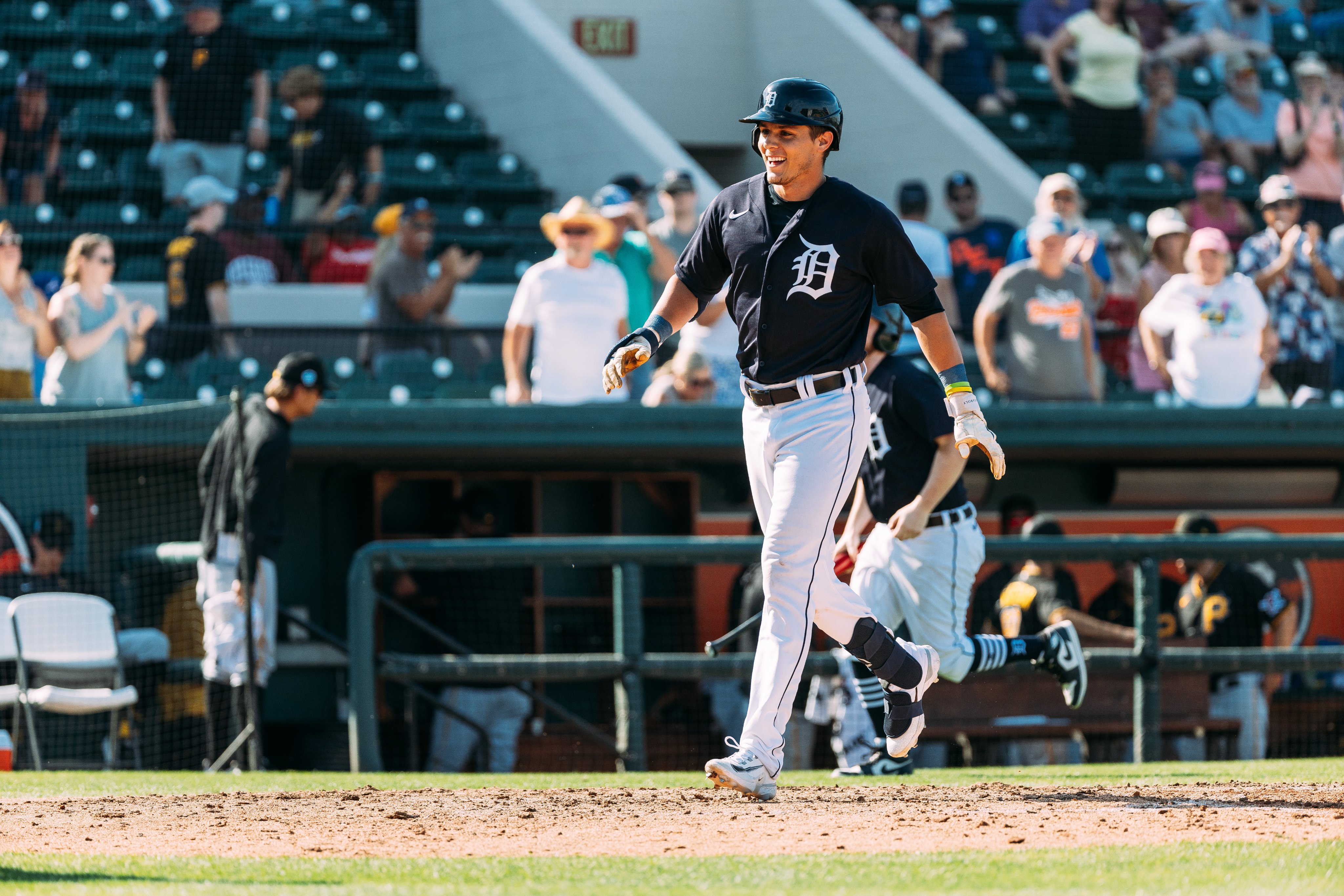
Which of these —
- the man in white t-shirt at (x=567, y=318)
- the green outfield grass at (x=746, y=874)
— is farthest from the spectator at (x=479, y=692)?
the green outfield grass at (x=746, y=874)

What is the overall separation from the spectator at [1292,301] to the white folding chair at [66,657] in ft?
21.7

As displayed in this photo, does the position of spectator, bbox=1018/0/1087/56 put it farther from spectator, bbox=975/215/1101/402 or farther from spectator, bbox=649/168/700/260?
spectator, bbox=649/168/700/260

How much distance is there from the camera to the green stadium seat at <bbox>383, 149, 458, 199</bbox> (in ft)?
42.7

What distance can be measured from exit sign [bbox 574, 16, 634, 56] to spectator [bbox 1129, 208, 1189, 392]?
5.58 meters

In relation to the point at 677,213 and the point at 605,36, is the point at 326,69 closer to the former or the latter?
the point at 605,36

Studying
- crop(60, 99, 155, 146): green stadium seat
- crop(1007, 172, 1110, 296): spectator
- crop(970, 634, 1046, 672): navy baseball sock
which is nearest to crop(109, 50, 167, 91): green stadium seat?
crop(60, 99, 155, 146): green stadium seat

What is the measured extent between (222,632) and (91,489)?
204cm

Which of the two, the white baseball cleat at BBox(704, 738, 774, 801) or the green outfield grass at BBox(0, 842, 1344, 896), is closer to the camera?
the green outfield grass at BBox(0, 842, 1344, 896)

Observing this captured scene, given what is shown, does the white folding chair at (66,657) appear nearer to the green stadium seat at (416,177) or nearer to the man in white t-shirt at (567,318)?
the man in white t-shirt at (567,318)

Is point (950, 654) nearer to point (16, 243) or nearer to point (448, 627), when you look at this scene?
point (448, 627)

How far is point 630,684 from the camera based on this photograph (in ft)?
26.5

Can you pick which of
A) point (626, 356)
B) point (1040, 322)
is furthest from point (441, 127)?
point (626, 356)

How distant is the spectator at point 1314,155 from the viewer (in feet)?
45.0

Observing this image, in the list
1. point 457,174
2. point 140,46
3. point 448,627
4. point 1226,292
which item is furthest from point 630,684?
point 140,46
